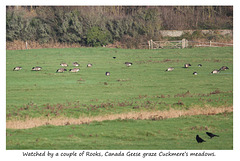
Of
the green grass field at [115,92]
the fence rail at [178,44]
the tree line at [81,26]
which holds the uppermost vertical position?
the tree line at [81,26]

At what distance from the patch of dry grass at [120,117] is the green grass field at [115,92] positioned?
88 centimetres

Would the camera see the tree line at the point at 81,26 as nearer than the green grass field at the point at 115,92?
No

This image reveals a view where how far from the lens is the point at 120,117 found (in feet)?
81.7

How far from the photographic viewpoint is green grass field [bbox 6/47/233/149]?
65.1ft

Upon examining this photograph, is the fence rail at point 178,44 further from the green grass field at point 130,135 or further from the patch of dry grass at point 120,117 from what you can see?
the green grass field at point 130,135

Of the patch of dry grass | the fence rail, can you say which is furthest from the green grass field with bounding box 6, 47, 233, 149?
the fence rail

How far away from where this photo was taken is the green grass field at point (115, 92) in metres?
19.8

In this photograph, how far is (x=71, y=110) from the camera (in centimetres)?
2775

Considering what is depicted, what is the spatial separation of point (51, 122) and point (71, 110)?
3.63 meters

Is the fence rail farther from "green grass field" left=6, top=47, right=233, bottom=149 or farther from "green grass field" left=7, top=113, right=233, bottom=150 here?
"green grass field" left=7, top=113, right=233, bottom=150

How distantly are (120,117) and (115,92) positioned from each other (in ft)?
30.1

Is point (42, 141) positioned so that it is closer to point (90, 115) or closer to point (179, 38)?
point (90, 115)

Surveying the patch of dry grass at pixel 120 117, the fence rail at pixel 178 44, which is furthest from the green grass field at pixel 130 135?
the fence rail at pixel 178 44

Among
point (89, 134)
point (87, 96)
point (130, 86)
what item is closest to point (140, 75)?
point (130, 86)
